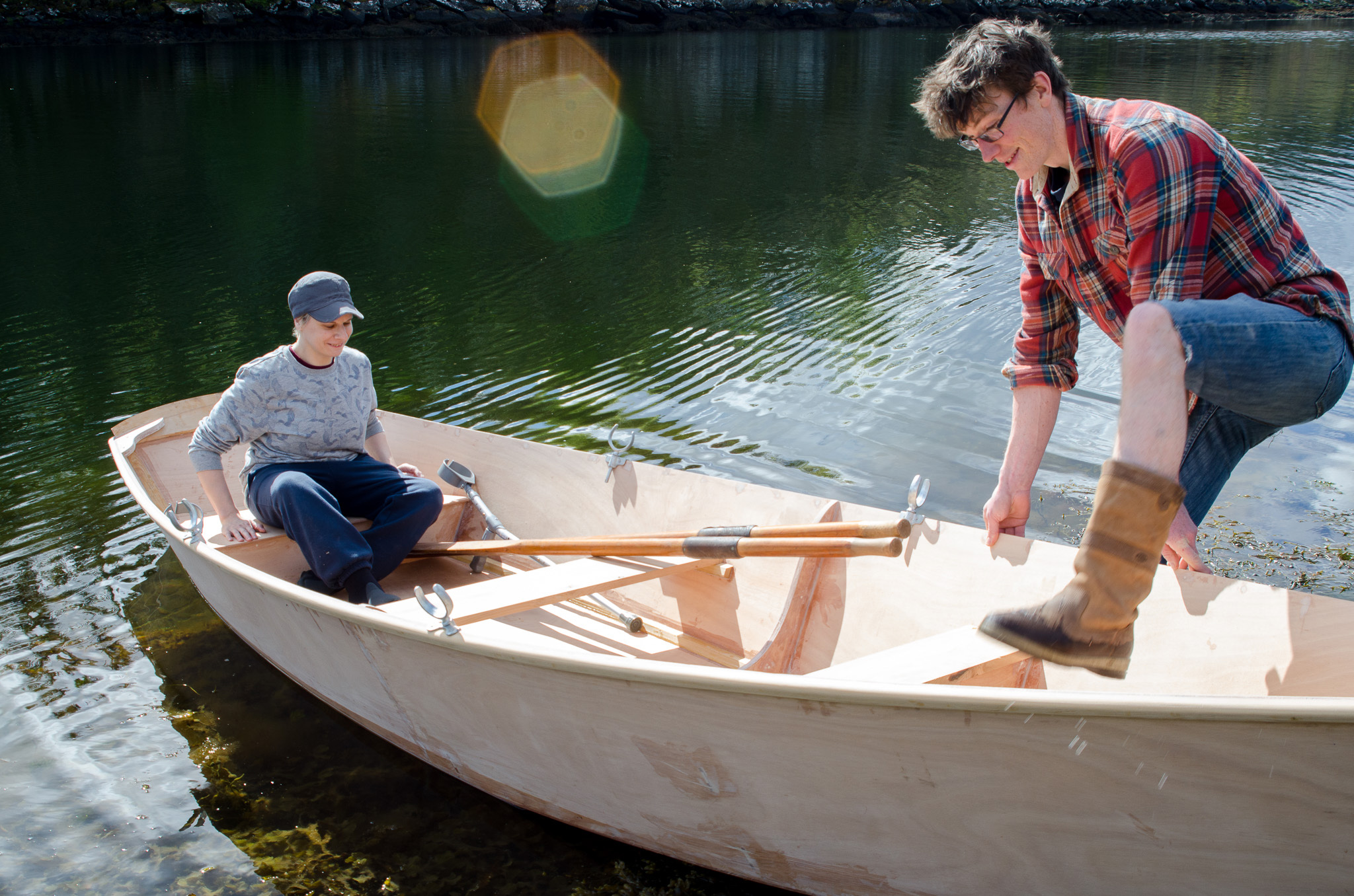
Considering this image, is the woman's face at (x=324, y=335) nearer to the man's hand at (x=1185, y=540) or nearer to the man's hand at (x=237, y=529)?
the man's hand at (x=237, y=529)

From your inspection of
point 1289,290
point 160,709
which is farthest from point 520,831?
point 1289,290

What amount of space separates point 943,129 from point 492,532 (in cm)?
280

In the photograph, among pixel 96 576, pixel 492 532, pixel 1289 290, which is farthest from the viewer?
pixel 96 576

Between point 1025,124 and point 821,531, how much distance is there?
1.29 metres

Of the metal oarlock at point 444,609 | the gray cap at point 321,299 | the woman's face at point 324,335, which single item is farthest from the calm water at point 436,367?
the gray cap at point 321,299

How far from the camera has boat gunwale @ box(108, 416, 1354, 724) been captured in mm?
1822

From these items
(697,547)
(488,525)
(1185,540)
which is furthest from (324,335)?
(1185,540)

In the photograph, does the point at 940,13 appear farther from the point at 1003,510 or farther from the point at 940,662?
the point at 940,662

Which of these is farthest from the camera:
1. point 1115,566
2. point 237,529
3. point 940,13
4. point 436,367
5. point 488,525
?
point 940,13

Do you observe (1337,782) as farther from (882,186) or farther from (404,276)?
(882,186)

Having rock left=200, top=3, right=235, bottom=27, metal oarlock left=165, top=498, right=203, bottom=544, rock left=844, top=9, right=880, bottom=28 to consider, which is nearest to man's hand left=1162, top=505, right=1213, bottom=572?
metal oarlock left=165, top=498, right=203, bottom=544

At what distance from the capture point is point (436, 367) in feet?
26.3

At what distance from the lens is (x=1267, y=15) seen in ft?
191

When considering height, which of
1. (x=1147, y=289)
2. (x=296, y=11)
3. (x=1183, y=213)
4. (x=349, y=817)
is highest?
(x=296, y=11)
